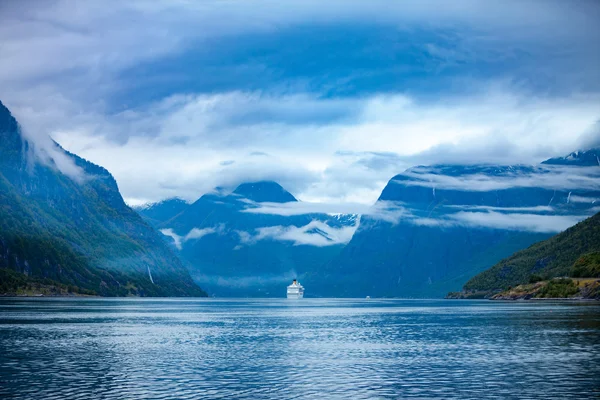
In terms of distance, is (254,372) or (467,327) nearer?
(254,372)


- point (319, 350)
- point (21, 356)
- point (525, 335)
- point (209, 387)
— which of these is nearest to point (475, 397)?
point (209, 387)

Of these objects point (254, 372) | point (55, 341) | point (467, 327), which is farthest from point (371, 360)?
point (467, 327)

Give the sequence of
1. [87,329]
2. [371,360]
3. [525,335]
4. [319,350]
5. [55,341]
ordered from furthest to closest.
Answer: [87,329] < [525,335] < [55,341] < [319,350] < [371,360]

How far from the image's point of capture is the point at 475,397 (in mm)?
66875

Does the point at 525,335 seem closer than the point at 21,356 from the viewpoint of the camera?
No

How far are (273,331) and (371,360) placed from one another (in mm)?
64470

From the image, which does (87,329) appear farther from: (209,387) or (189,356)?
(209,387)

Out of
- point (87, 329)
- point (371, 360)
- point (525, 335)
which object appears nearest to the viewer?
point (371, 360)

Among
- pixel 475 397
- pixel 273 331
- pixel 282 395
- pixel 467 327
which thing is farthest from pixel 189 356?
pixel 467 327

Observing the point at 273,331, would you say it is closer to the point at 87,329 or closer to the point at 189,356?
the point at 87,329

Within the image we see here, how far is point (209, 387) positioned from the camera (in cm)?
7400

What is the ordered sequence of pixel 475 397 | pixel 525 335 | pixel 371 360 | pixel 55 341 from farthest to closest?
1. pixel 525 335
2. pixel 55 341
3. pixel 371 360
4. pixel 475 397

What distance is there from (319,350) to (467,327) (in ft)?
208

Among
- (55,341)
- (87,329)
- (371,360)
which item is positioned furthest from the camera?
(87,329)
